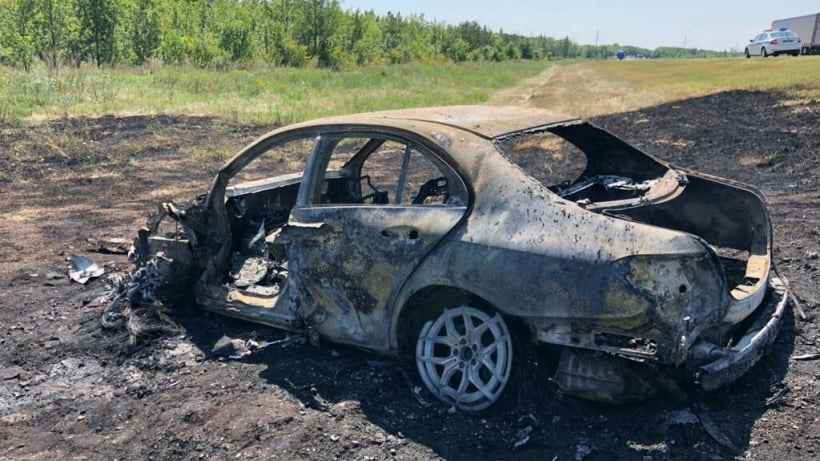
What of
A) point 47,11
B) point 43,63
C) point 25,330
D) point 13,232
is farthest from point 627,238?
point 47,11

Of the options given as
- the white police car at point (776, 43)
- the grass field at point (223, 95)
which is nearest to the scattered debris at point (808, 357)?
the grass field at point (223, 95)

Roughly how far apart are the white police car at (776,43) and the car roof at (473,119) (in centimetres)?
4753

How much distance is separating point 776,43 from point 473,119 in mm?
48898

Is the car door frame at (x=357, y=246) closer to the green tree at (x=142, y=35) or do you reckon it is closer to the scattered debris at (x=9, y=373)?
the scattered debris at (x=9, y=373)

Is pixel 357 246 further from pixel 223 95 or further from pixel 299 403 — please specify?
pixel 223 95

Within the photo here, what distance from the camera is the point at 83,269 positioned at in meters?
6.48

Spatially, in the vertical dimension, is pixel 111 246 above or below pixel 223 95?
below

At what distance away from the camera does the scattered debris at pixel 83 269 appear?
6301 mm

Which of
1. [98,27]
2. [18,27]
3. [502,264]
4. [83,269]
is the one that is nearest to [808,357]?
[502,264]

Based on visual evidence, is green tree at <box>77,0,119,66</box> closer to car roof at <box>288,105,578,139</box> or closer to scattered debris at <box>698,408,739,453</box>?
car roof at <box>288,105,578,139</box>

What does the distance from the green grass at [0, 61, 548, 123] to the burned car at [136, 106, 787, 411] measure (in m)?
14.8

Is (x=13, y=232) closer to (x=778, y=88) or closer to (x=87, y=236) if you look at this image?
(x=87, y=236)

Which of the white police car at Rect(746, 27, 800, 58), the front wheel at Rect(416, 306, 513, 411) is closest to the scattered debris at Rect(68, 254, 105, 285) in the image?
the front wheel at Rect(416, 306, 513, 411)

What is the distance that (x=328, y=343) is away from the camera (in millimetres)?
4652
